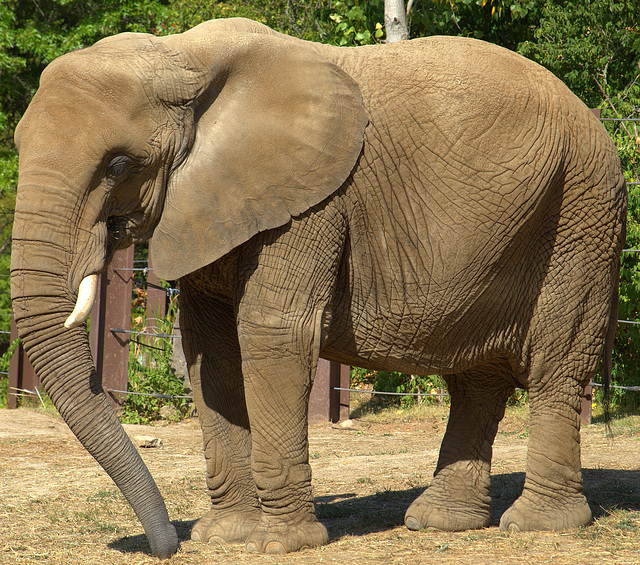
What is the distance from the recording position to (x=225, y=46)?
4363 mm

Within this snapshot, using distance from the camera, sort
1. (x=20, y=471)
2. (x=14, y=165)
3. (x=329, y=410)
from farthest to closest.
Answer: (x=14, y=165), (x=329, y=410), (x=20, y=471)

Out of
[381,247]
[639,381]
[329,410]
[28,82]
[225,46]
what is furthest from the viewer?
[28,82]

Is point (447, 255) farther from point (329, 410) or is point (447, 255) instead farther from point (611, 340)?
point (329, 410)

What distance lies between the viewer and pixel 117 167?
4086mm

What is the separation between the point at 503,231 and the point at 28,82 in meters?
16.7

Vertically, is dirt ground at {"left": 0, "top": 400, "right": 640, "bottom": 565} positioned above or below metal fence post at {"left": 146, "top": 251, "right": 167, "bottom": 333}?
below

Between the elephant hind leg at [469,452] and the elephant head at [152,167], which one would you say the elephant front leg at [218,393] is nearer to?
the elephant head at [152,167]

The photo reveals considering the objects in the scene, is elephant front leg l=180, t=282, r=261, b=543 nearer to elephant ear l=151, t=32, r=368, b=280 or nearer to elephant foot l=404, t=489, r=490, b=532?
elephant ear l=151, t=32, r=368, b=280

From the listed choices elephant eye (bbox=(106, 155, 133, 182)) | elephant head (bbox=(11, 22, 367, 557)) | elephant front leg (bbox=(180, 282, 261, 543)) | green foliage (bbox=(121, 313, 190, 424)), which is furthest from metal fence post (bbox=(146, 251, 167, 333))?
elephant eye (bbox=(106, 155, 133, 182))

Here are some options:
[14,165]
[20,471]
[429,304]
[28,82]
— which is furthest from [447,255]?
[28,82]

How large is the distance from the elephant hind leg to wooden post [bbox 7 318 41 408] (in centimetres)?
707

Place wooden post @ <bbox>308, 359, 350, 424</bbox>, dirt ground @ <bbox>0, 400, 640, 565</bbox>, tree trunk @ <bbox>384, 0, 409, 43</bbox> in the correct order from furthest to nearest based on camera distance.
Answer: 1. wooden post @ <bbox>308, 359, 350, 424</bbox>
2. tree trunk @ <bbox>384, 0, 409, 43</bbox>
3. dirt ground @ <bbox>0, 400, 640, 565</bbox>

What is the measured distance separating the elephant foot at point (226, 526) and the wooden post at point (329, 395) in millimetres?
4782

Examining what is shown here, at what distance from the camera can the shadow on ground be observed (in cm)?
519
